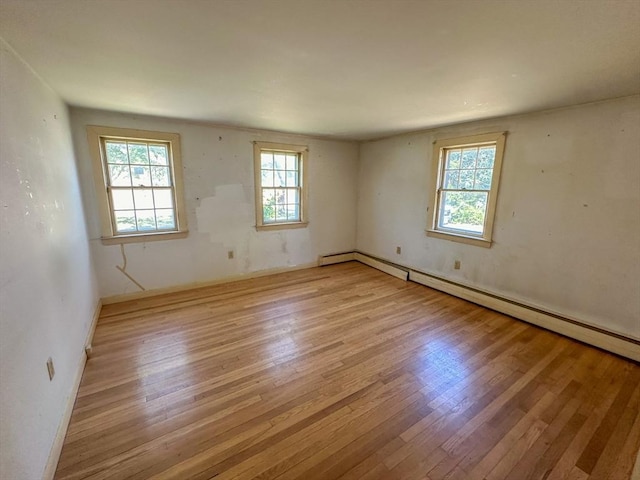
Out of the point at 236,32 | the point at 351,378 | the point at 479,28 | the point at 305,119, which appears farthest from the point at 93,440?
the point at 305,119

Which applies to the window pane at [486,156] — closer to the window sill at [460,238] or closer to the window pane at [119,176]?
the window sill at [460,238]

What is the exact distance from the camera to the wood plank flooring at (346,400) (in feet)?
5.07

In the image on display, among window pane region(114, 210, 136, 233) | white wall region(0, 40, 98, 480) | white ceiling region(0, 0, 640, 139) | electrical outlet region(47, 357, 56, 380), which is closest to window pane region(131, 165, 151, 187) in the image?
window pane region(114, 210, 136, 233)

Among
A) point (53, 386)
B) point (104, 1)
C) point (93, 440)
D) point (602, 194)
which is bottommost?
point (93, 440)

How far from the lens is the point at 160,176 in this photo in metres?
3.61

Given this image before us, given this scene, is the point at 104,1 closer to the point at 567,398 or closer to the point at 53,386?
the point at 53,386

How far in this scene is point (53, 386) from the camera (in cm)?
165

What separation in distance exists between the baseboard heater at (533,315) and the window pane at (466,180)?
52.4 inches

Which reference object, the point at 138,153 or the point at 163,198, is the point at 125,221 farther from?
the point at 138,153

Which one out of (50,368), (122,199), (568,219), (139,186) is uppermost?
(139,186)

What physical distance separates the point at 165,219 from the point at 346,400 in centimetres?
322

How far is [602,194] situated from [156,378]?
426cm

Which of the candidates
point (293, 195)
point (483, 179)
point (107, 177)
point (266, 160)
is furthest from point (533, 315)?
point (107, 177)

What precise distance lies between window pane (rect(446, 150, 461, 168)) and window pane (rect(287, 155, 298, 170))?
2.36 m
